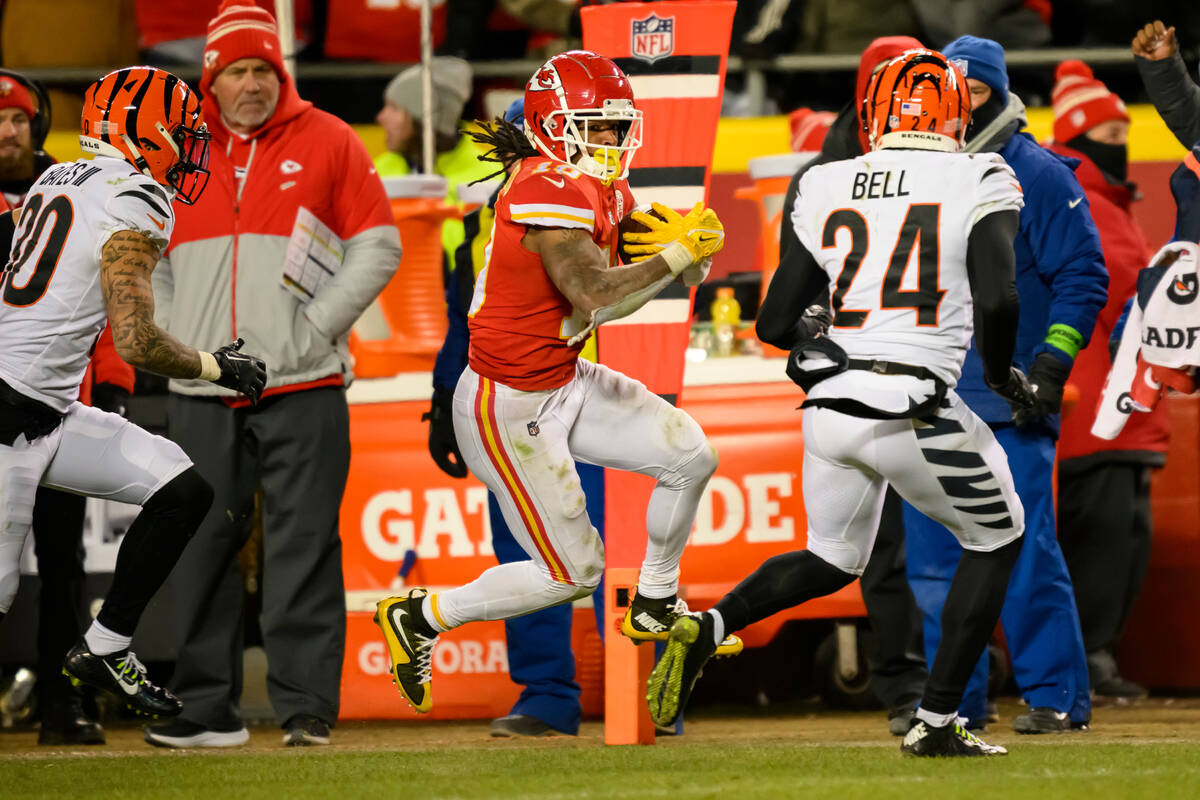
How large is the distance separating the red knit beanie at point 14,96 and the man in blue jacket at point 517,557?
5.22 ft

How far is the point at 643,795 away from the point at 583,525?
1.03 metres

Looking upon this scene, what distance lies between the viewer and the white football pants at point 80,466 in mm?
5012

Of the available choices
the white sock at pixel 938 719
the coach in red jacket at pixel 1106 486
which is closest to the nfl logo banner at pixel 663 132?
the white sock at pixel 938 719

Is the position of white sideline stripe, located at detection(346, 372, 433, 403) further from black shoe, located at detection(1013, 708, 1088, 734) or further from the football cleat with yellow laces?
black shoe, located at detection(1013, 708, 1088, 734)

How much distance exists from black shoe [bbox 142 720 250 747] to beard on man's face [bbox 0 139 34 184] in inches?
77.7

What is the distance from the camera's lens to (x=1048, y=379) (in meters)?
5.48

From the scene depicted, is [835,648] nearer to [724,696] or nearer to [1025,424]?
[724,696]

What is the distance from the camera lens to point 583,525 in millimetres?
5031

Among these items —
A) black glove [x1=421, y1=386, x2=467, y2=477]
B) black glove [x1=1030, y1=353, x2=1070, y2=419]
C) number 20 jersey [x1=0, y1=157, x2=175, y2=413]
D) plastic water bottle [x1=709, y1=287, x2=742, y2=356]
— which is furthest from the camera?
plastic water bottle [x1=709, y1=287, x2=742, y2=356]

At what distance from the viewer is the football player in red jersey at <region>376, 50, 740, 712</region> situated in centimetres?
490

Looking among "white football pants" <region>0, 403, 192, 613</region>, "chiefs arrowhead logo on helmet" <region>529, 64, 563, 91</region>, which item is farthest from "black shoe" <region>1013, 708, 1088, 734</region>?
"white football pants" <region>0, 403, 192, 613</region>

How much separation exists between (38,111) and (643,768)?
3.36 meters

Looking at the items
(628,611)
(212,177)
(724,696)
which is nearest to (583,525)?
(628,611)

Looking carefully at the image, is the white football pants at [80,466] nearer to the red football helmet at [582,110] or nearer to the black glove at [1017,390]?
the red football helmet at [582,110]
